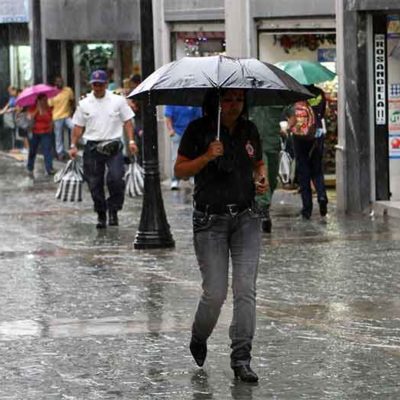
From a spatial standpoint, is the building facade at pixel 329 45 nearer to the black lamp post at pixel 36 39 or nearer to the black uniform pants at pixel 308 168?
the black uniform pants at pixel 308 168

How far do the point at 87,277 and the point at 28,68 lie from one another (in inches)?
907

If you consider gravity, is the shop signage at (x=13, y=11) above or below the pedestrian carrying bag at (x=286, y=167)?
above

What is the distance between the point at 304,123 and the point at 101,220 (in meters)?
2.63

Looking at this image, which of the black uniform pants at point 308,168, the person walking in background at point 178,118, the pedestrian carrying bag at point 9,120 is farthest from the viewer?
the pedestrian carrying bag at point 9,120

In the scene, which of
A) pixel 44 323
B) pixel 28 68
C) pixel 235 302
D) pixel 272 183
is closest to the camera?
pixel 235 302

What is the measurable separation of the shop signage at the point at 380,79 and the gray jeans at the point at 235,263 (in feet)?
31.7

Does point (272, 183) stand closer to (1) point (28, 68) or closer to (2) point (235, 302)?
(2) point (235, 302)

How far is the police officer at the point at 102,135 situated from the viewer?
54.1 feet

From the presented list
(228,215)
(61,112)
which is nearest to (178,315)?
(228,215)

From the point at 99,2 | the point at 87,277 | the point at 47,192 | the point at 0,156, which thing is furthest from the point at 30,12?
the point at 87,277

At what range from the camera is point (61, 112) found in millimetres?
28906

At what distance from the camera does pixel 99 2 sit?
1043 inches

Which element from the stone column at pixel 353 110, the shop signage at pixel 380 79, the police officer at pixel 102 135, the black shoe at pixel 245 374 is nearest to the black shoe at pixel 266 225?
the police officer at pixel 102 135

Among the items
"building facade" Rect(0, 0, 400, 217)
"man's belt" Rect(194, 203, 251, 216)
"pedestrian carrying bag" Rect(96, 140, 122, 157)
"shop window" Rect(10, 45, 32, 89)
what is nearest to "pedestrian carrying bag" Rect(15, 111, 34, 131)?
"building facade" Rect(0, 0, 400, 217)
